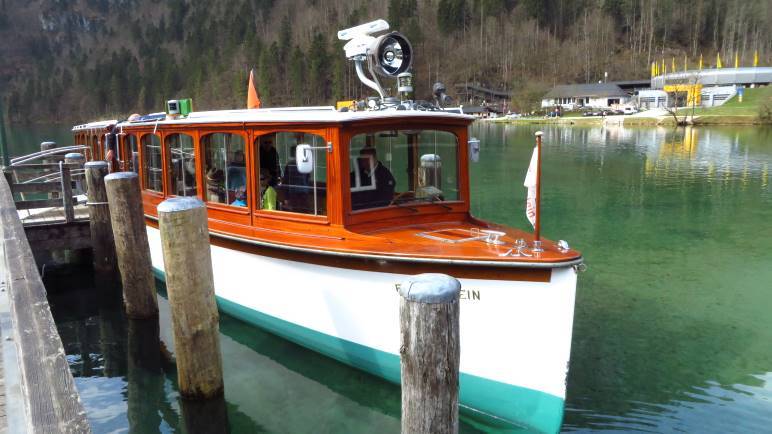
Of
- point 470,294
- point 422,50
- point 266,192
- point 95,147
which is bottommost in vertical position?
point 470,294

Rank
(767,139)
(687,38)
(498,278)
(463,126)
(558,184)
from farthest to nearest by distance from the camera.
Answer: (687,38), (767,139), (558,184), (463,126), (498,278)

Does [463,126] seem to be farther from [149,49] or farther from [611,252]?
[149,49]

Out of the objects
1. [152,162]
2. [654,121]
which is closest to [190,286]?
[152,162]

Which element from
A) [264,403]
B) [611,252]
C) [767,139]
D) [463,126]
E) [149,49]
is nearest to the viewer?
[264,403]

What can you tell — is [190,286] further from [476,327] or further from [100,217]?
[100,217]

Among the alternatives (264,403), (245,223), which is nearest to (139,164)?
(245,223)

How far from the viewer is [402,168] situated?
24.9ft

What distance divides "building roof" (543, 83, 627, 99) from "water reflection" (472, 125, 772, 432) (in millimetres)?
77871

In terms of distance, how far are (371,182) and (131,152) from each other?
237 inches

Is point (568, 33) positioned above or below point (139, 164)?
above

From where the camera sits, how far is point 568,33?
5359 inches

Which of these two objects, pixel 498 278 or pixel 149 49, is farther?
pixel 149 49

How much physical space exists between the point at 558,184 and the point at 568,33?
12442 centimetres

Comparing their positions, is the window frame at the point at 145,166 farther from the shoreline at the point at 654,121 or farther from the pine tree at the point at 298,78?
the pine tree at the point at 298,78
